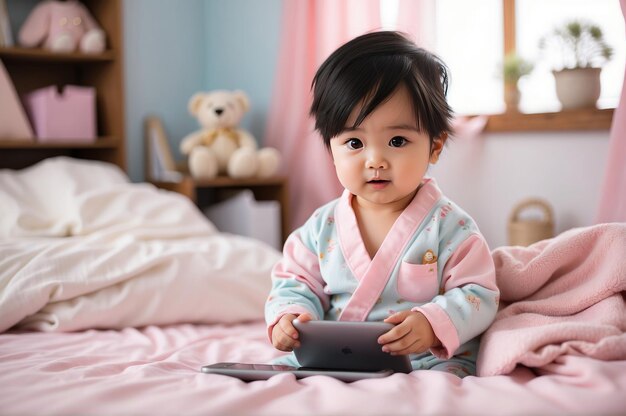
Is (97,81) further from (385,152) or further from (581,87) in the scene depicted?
(385,152)

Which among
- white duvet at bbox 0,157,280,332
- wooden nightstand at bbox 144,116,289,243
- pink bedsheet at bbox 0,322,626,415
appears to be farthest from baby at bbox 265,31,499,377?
wooden nightstand at bbox 144,116,289,243

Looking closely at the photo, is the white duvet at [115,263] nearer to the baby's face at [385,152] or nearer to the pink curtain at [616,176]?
the baby's face at [385,152]

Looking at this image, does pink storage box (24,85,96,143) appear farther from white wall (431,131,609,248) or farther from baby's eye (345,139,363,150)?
baby's eye (345,139,363,150)

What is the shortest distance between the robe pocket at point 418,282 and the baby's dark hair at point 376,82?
22cm

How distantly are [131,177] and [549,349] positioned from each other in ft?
7.86

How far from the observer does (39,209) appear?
2.06m

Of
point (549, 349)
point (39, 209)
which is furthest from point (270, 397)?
point (39, 209)

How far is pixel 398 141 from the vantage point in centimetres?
113

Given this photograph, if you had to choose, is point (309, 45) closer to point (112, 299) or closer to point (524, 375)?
point (112, 299)

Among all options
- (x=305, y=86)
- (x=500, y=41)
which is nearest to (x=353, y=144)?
(x=500, y=41)

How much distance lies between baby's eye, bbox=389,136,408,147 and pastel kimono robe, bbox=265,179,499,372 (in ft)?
0.39

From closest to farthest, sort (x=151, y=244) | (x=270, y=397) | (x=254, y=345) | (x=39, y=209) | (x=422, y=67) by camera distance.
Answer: (x=270, y=397) < (x=422, y=67) < (x=254, y=345) < (x=151, y=244) < (x=39, y=209)

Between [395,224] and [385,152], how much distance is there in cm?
13

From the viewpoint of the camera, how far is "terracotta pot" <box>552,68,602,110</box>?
214 centimetres
